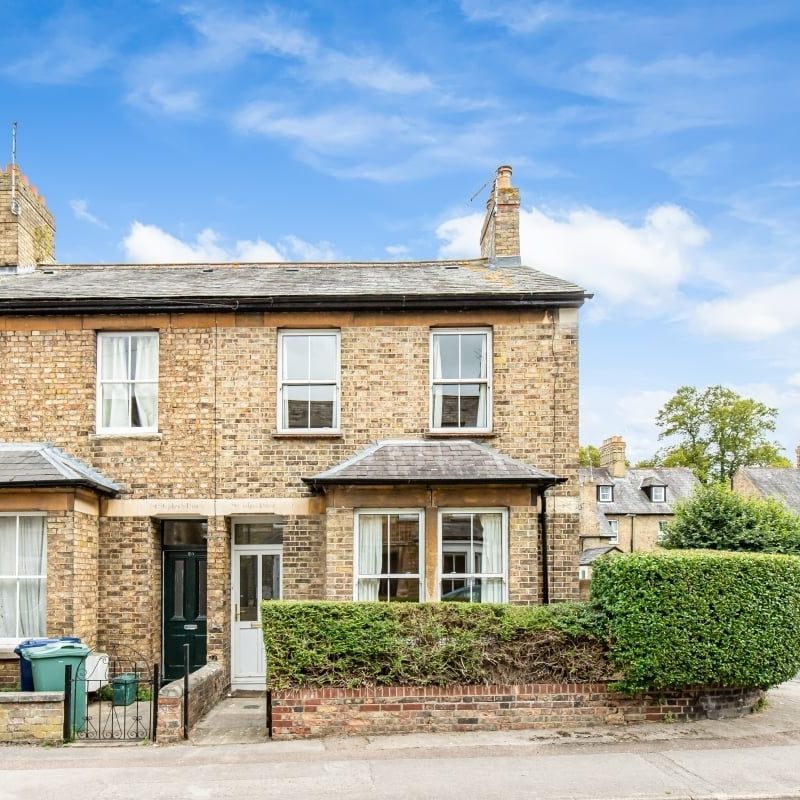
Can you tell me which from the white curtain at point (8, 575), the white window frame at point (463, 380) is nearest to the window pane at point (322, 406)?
the white window frame at point (463, 380)

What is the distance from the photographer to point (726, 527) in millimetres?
18312

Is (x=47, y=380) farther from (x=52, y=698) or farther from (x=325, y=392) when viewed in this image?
(x=52, y=698)

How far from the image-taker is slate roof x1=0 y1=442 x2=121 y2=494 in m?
12.8

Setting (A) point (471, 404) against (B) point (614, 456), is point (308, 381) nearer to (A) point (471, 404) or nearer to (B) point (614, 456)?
(A) point (471, 404)

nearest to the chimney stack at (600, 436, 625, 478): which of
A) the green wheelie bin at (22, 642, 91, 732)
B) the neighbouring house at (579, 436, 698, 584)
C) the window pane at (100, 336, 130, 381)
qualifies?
the neighbouring house at (579, 436, 698, 584)

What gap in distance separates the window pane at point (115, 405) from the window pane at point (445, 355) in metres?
5.05

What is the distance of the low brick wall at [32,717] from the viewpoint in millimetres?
10438

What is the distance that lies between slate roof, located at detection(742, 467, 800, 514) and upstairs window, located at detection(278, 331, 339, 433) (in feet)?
129

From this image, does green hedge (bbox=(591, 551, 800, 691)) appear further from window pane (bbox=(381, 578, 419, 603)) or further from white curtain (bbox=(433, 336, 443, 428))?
white curtain (bbox=(433, 336, 443, 428))

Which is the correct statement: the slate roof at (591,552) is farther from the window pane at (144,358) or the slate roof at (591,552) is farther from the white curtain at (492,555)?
the window pane at (144,358)

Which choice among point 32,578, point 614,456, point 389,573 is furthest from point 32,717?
point 614,456

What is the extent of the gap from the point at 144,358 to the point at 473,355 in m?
5.39

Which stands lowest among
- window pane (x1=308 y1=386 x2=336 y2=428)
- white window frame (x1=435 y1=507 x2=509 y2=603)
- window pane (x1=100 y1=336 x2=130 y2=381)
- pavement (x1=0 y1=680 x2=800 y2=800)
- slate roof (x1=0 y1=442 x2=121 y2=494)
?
pavement (x1=0 y1=680 x2=800 y2=800)

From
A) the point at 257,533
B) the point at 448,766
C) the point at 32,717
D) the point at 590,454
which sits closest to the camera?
the point at 448,766
